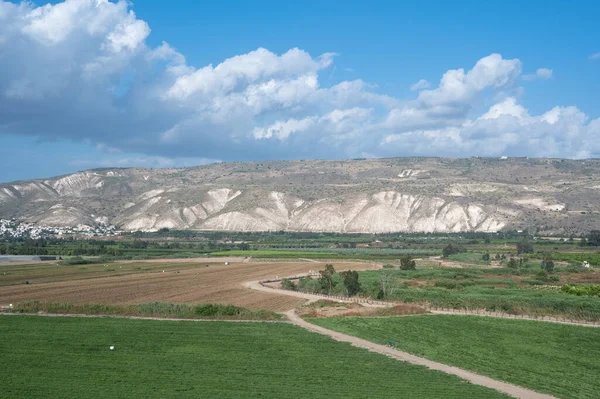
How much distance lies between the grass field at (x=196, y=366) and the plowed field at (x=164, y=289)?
1568 centimetres

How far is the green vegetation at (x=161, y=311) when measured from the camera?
4422cm

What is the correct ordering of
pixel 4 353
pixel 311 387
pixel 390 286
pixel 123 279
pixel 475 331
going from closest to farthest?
pixel 311 387 < pixel 4 353 < pixel 475 331 < pixel 390 286 < pixel 123 279

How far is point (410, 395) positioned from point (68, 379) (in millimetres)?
12364

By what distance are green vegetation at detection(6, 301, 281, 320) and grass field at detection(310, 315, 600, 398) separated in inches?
203

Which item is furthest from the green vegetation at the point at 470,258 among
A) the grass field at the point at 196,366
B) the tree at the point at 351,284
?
the grass field at the point at 196,366

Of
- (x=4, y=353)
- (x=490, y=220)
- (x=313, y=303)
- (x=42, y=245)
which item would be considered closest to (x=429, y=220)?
(x=490, y=220)

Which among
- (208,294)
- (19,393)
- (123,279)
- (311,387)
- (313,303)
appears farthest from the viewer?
(123,279)

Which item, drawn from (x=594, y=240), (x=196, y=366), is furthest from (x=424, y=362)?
(x=594, y=240)

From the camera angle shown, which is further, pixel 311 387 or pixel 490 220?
pixel 490 220

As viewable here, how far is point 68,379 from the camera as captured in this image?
24.0m

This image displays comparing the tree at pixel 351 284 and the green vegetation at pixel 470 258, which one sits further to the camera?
the green vegetation at pixel 470 258

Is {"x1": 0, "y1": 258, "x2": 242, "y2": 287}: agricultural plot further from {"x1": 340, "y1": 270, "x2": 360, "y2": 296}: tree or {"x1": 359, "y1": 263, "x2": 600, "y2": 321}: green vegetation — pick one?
{"x1": 359, "y1": 263, "x2": 600, "y2": 321}: green vegetation

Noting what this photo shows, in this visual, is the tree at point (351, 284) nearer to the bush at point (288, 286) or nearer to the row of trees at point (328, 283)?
the row of trees at point (328, 283)

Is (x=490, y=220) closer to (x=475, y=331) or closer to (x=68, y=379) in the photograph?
(x=475, y=331)
